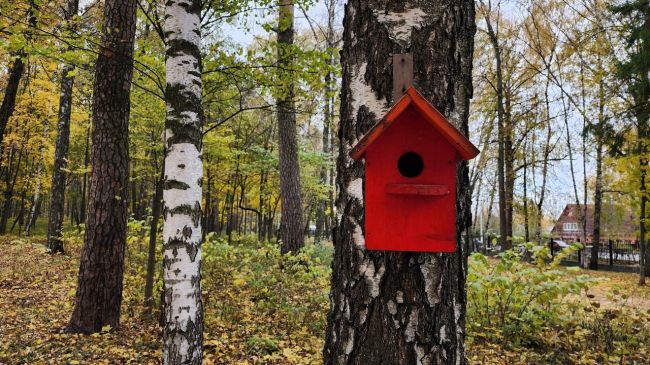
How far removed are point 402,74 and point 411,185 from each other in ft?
1.38

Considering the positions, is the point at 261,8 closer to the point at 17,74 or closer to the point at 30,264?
the point at 17,74

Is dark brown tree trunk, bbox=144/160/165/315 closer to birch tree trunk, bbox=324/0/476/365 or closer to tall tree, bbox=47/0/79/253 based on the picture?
birch tree trunk, bbox=324/0/476/365

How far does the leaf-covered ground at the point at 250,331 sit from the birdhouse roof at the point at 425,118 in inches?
131

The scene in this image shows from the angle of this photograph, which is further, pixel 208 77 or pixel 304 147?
pixel 304 147

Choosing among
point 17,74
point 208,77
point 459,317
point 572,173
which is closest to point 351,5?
point 459,317

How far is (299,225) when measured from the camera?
9.30 m

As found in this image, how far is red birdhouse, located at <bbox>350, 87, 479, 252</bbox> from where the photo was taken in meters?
1.51

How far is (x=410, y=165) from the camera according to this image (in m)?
1.66

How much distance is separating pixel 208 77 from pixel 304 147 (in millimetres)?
10652

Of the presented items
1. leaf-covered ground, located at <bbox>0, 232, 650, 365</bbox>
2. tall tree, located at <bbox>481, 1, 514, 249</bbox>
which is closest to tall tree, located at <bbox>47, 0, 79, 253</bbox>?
leaf-covered ground, located at <bbox>0, 232, 650, 365</bbox>

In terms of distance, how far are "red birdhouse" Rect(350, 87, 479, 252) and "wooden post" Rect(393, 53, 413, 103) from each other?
0.08 m

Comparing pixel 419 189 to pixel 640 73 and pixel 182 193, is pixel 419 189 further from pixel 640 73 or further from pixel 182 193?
pixel 640 73

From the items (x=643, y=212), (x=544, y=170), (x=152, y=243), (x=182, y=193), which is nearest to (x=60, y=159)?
(x=152, y=243)

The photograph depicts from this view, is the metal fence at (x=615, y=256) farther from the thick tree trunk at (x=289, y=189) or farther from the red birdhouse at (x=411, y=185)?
the red birdhouse at (x=411, y=185)
